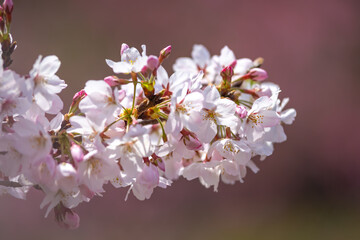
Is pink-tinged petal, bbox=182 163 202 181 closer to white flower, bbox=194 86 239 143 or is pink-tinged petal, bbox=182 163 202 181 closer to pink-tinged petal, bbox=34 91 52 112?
white flower, bbox=194 86 239 143

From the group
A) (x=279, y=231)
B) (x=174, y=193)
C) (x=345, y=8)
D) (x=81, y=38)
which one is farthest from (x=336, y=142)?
(x=81, y=38)

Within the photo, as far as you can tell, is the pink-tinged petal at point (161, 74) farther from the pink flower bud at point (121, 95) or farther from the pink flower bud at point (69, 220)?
the pink flower bud at point (69, 220)

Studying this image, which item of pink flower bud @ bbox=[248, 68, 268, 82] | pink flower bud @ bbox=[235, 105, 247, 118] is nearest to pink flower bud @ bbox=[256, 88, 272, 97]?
pink flower bud @ bbox=[248, 68, 268, 82]

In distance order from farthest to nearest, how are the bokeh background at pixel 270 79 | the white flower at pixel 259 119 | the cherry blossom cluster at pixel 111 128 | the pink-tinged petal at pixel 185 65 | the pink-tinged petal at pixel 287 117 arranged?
1. the bokeh background at pixel 270 79
2. the pink-tinged petal at pixel 185 65
3. the pink-tinged petal at pixel 287 117
4. the white flower at pixel 259 119
5. the cherry blossom cluster at pixel 111 128

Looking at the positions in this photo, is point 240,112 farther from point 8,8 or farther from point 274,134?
point 8,8

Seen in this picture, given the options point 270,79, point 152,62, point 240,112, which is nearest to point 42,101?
point 152,62

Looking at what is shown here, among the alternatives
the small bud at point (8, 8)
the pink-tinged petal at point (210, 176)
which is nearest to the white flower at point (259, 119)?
the pink-tinged petal at point (210, 176)
